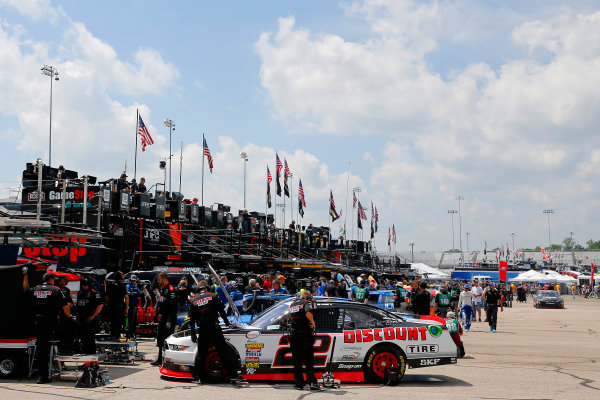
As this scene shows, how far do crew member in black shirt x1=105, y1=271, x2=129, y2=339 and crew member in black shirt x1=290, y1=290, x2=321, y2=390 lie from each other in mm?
4955

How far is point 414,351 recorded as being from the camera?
10875 mm

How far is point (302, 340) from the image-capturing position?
10164 mm

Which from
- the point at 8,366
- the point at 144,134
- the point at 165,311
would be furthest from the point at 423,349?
the point at 144,134

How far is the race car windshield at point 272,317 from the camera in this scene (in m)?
10.8

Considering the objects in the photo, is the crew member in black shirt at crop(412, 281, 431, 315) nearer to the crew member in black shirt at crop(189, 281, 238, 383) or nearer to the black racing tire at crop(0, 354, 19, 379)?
the crew member in black shirt at crop(189, 281, 238, 383)

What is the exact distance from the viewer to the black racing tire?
10.4 m

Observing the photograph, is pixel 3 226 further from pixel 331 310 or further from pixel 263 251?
pixel 263 251

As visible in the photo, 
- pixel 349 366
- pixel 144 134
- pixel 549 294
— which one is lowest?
pixel 349 366

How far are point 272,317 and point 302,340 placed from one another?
3.18 ft

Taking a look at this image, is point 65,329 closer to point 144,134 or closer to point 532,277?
point 144,134

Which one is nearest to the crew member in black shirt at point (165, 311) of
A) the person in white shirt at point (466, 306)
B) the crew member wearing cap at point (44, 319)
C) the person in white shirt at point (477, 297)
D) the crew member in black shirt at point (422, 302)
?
the crew member wearing cap at point (44, 319)

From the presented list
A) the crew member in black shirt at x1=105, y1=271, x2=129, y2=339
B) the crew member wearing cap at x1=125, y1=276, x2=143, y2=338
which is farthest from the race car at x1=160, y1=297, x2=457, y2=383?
the crew member wearing cap at x1=125, y1=276, x2=143, y2=338

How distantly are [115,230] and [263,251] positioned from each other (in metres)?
13.6

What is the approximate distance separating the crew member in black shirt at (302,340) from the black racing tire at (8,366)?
432 centimetres
